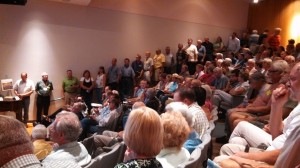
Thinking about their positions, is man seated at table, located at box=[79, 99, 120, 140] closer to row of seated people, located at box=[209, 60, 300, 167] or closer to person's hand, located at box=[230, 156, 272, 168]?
row of seated people, located at box=[209, 60, 300, 167]

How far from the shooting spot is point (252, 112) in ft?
Answer: 14.0

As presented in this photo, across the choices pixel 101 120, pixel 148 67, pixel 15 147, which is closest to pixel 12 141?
pixel 15 147

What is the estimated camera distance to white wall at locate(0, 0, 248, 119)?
8.37 m

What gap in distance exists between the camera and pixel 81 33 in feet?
31.3

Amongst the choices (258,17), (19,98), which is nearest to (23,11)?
(19,98)

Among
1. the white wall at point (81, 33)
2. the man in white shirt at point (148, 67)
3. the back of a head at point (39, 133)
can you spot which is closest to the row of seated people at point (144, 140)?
the back of a head at point (39, 133)

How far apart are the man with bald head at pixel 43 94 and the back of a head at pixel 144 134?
7.18 meters

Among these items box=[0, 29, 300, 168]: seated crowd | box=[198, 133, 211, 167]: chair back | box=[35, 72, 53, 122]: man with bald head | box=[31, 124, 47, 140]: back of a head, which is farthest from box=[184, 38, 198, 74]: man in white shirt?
box=[31, 124, 47, 140]: back of a head

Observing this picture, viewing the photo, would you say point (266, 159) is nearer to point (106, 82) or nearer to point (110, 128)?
point (110, 128)

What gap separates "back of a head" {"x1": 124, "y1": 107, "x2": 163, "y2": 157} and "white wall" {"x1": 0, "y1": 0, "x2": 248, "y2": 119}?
7215mm

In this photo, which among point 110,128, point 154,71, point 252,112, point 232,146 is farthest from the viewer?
point 154,71

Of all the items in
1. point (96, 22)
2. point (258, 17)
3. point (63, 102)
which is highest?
point (258, 17)

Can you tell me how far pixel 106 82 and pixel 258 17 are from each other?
736cm

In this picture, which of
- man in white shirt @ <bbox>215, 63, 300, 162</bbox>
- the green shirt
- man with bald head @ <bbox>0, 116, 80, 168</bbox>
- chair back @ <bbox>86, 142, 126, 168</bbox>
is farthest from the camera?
the green shirt
